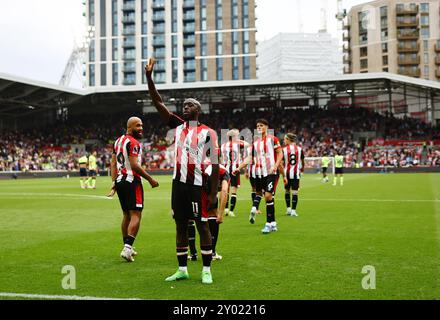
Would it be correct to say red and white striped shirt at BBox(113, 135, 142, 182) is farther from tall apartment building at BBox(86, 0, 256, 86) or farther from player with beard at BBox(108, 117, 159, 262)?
tall apartment building at BBox(86, 0, 256, 86)

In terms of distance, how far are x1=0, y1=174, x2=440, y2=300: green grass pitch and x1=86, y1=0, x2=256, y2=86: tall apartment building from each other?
Result: 87.7 m

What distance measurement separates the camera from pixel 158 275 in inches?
243

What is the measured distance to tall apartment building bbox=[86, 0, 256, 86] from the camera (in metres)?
97.6

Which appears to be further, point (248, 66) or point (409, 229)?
point (248, 66)

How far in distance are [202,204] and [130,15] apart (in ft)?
330

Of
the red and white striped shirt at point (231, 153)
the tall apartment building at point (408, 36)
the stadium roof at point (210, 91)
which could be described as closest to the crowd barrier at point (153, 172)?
the stadium roof at point (210, 91)

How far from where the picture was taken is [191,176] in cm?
592

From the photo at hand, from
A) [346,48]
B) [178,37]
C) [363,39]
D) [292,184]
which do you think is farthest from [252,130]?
[346,48]

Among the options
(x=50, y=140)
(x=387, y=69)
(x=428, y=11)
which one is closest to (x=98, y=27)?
(x=50, y=140)

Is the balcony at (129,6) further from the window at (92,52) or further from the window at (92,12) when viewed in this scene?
the window at (92,52)

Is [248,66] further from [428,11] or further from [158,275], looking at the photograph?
[158,275]

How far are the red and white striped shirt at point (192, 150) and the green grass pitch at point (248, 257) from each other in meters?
1.30

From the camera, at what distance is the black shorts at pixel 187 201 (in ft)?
19.3

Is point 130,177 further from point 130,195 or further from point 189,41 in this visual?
point 189,41
